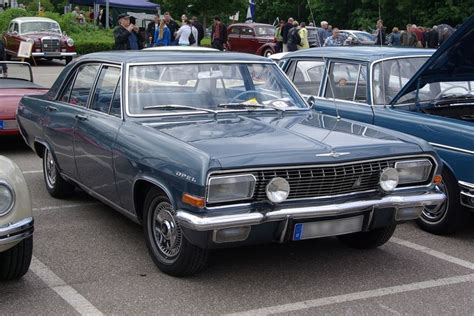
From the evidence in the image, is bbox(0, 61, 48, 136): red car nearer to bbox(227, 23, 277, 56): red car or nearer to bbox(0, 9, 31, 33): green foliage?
bbox(227, 23, 277, 56): red car

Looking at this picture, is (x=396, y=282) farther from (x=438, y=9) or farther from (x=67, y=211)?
(x=438, y=9)

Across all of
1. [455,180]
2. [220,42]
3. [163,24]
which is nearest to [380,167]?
[455,180]

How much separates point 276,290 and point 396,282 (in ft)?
2.81

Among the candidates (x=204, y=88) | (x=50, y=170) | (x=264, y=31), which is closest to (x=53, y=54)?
(x=264, y=31)

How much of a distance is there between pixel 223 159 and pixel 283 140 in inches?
23.5

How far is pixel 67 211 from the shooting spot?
613 centimetres

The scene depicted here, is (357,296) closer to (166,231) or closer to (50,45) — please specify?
(166,231)

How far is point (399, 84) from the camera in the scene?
6805 millimetres

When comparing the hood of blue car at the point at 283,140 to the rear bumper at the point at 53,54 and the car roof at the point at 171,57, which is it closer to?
the car roof at the point at 171,57

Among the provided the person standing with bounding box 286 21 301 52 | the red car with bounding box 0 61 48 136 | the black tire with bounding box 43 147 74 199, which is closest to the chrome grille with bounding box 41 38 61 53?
the person standing with bounding box 286 21 301 52

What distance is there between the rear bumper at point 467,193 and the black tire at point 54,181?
3.62 meters

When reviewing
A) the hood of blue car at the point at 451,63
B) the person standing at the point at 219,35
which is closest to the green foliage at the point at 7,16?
the person standing at the point at 219,35

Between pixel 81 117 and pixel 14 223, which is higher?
pixel 81 117

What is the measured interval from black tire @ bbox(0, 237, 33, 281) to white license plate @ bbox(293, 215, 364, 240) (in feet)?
5.63
